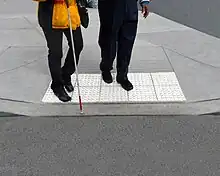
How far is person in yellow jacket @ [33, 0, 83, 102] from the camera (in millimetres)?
4746

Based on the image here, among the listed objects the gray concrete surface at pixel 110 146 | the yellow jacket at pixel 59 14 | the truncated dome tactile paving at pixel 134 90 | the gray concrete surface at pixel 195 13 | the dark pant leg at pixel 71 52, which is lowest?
the gray concrete surface at pixel 195 13

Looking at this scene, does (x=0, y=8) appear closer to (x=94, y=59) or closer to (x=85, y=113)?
(x=94, y=59)

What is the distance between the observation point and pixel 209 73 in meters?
5.95

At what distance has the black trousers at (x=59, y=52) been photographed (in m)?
4.90

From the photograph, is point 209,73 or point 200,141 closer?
point 200,141

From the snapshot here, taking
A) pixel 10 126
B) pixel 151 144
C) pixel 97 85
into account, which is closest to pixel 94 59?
pixel 97 85

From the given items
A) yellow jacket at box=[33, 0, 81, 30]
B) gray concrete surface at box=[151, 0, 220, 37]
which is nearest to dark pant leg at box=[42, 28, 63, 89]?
yellow jacket at box=[33, 0, 81, 30]

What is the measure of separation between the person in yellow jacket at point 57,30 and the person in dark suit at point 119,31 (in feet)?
1.53

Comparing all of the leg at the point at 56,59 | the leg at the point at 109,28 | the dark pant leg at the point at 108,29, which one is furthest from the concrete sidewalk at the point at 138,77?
the dark pant leg at the point at 108,29

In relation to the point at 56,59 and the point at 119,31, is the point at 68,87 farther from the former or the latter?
the point at 119,31

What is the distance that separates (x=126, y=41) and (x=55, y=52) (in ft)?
3.19

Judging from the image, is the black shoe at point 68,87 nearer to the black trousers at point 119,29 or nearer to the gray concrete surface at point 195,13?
the black trousers at point 119,29

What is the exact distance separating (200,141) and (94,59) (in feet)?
9.74

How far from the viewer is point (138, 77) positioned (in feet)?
19.3
